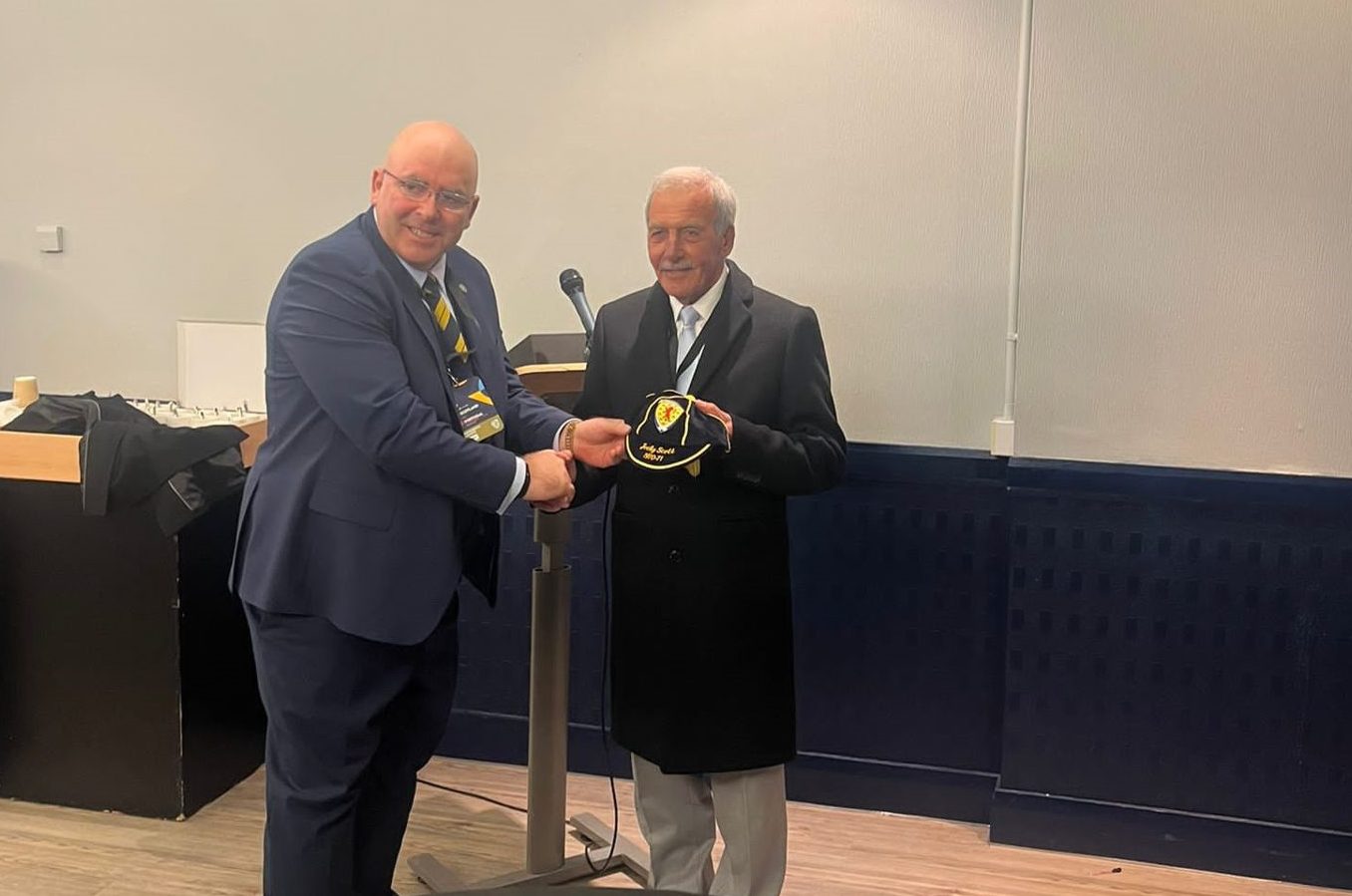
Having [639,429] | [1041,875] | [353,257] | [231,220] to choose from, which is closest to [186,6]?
[231,220]

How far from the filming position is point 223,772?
3320mm

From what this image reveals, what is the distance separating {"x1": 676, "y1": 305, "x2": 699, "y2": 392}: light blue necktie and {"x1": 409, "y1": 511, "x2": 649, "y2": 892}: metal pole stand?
1.59 ft

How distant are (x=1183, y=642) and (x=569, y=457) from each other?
1553 mm

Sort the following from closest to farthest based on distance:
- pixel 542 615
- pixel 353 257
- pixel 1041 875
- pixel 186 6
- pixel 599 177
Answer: pixel 353 257, pixel 542 615, pixel 1041 875, pixel 599 177, pixel 186 6

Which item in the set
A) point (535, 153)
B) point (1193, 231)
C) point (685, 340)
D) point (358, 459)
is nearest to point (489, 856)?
point (358, 459)

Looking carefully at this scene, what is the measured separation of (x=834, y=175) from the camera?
3.29m

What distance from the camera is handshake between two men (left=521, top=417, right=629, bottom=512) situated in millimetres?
2295

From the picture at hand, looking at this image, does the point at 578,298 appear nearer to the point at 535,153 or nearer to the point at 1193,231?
the point at 535,153

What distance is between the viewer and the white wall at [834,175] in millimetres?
2893

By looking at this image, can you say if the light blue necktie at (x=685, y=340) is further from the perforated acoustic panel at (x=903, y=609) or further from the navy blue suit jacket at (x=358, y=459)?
the perforated acoustic panel at (x=903, y=609)

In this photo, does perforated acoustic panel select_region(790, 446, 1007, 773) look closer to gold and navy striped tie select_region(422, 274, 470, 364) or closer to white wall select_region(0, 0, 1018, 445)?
white wall select_region(0, 0, 1018, 445)

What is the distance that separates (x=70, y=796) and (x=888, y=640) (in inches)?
81.8

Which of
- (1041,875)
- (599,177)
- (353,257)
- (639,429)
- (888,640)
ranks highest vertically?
(599,177)

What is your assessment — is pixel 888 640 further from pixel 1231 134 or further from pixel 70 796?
pixel 70 796
